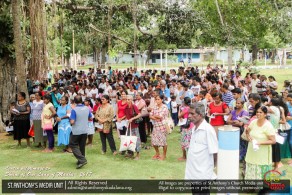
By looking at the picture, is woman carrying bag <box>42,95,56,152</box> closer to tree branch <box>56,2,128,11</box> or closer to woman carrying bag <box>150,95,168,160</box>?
woman carrying bag <box>150,95,168,160</box>

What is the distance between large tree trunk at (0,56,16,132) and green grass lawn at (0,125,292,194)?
2648 mm

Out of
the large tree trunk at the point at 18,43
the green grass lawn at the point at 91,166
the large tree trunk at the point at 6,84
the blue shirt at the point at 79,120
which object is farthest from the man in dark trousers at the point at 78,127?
the large tree trunk at the point at 6,84

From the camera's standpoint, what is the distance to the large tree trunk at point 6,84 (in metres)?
10.9

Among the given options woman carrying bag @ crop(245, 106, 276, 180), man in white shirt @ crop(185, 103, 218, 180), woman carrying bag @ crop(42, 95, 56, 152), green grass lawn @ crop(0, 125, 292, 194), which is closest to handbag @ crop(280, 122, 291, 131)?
green grass lawn @ crop(0, 125, 292, 194)

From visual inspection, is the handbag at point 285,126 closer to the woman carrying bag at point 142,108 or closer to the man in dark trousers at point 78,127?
the woman carrying bag at point 142,108

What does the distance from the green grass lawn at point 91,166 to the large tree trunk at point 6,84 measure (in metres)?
2.65

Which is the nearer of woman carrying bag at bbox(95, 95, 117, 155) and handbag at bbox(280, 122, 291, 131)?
handbag at bbox(280, 122, 291, 131)

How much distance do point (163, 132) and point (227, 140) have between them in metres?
2.50

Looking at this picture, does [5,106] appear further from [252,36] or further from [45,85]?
[252,36]

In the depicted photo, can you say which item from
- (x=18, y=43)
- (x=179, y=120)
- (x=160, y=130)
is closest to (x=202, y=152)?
(x=160, y=130)

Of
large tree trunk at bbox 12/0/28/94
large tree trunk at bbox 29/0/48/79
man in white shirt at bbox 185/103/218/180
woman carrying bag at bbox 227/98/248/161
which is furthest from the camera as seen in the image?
large tree trunk at bbox 29/0/48/79

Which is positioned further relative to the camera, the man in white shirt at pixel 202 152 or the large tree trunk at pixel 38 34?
the large tree trunk at pixel 38 34

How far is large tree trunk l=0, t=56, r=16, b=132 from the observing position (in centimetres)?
1091

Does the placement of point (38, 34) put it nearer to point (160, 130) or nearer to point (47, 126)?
point (47, 126)
